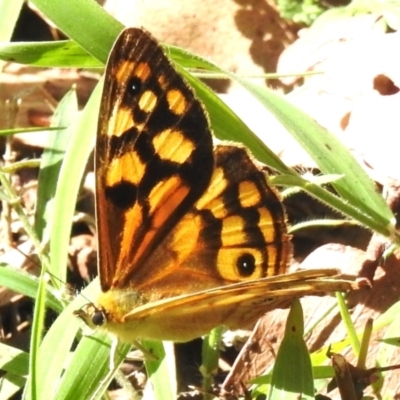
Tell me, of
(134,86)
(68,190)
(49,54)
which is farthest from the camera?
(68,190)

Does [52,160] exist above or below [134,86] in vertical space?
above

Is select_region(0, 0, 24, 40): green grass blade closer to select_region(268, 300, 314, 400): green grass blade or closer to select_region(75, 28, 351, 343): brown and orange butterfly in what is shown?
select_region(75, 28, 351, 343): brown and orange butterfly

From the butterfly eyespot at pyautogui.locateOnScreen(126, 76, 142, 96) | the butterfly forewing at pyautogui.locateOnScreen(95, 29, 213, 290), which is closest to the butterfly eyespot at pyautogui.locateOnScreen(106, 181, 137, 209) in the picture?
the butterfly forewing at pyautogui.locateOnScreen(95, 29, 213, 290)

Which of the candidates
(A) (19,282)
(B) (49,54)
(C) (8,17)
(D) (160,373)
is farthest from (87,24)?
(D) (160,373)

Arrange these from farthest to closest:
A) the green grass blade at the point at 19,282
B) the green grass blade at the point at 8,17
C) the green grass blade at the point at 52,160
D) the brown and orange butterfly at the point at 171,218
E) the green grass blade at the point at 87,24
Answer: the green grass blade at the point at 52,160, the green grass blade at the point at 8,17, the green grass blade at the point at 19,282, the green grass blade at the point at 87,24, the brown and orange butterfly at the point at 171,218

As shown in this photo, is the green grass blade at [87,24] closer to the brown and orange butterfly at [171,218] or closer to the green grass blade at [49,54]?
the green grass blade at [49,54]

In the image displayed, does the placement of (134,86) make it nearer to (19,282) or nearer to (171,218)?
(171,218)

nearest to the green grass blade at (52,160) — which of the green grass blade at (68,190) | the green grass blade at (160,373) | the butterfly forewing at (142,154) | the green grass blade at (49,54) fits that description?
the green grass blade at (68,190)

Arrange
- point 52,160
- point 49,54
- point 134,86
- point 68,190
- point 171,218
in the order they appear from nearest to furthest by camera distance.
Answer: point 134,86
point 171,218
point 49,54
point 68,190
point 52,160
